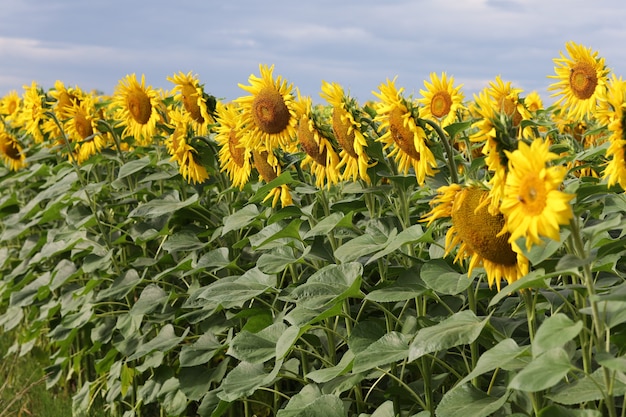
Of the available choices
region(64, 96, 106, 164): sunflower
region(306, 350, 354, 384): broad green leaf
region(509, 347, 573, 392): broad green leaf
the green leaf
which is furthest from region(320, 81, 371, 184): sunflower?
region(64, 96, 106, 164): sunflower

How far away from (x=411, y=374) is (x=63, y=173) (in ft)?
10.1

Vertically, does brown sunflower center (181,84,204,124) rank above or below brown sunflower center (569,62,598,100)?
below

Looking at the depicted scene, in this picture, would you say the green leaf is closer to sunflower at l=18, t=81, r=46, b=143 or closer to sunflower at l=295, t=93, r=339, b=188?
sunflower at l=295, t=93, r=339, b=188

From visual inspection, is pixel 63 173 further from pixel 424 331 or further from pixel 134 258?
pixel 424 331

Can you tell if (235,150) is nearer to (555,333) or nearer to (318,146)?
(318,146)

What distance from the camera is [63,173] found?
562 cm

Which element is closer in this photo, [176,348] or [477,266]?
[477,266]

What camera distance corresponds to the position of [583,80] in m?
4.73

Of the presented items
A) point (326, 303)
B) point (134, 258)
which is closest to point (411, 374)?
point (326, 303)

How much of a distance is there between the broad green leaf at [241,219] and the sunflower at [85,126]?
1.88 meters

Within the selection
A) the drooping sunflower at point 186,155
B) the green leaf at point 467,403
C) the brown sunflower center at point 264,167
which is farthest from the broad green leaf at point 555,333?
the drooping sunflower at point 186,155

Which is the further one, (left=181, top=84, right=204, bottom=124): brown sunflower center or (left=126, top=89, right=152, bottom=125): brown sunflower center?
(left=126, top=89, right=152, bottom=125): brown sunflower center

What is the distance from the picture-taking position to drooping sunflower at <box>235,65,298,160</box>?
3643 mm

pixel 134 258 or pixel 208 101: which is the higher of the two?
pixel 208 101
